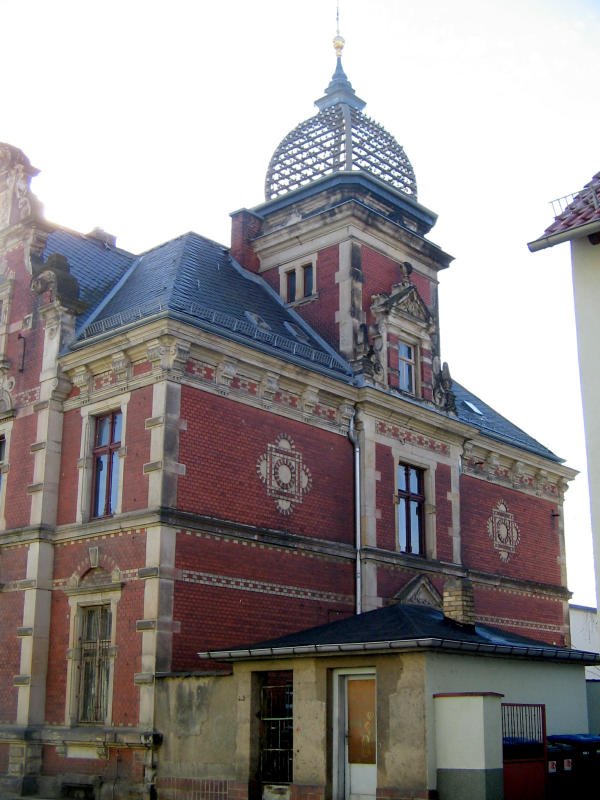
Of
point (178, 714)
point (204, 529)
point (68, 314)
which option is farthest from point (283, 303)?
point (178, 714)

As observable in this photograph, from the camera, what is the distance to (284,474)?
2416 cm

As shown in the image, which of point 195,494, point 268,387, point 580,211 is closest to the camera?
point 580,211

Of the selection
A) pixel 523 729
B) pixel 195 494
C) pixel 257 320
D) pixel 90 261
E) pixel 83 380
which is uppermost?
pixel 90 261

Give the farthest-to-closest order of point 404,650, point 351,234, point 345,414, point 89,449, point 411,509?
point 351,234, point 411,509, point 345,414, point 89,449, point 404,650

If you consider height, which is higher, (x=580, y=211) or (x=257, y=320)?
(x=257, y=320)

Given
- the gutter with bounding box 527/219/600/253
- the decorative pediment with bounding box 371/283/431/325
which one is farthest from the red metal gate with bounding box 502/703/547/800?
the decorative pediment with bounding box 371/283/431/325

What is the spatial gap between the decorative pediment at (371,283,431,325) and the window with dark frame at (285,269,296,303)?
8.48 feet

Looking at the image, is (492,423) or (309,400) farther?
(492,423)

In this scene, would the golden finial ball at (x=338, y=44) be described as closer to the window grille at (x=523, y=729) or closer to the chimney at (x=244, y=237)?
the chimney at (x=244, y=237)

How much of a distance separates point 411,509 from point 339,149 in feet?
35.4

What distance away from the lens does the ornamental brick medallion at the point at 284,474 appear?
77.8 feet

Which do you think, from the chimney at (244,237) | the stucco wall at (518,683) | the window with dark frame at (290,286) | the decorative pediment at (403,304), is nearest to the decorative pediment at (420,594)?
the stucco wall at (518,683)

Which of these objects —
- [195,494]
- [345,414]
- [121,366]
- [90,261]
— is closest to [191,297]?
[121,366]

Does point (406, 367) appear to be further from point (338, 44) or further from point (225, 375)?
point (338, 44)
